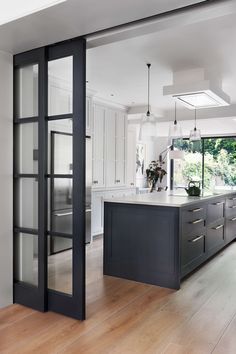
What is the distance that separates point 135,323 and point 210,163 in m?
7.30

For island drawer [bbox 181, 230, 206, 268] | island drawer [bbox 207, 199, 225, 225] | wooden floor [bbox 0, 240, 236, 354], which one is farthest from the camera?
island drawer [bbox 207, 199, 225, 225]

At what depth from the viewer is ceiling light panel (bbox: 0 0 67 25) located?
2.11 meters

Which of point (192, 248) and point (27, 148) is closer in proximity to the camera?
point (27, 148)

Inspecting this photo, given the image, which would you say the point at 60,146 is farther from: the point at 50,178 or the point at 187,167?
the point at 187,167

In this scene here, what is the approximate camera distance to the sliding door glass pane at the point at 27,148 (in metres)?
2.96

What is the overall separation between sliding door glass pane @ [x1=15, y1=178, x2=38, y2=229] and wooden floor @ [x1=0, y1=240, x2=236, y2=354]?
0.78 m

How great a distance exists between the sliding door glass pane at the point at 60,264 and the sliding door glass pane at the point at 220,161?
6.77m

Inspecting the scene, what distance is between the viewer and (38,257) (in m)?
2.93

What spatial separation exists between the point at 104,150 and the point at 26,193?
3301 mm

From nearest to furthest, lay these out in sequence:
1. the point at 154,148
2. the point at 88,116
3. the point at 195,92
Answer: the point at 195,92 → the point at 88,116 → the point at 154,148

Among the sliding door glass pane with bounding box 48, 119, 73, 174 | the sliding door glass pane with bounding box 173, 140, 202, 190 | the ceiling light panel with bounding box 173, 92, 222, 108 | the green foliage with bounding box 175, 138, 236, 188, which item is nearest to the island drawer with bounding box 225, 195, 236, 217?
the ceiling light panel with bounding box 173, 92, 222, 108

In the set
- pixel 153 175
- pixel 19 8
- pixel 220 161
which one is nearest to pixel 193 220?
pixel 19 8

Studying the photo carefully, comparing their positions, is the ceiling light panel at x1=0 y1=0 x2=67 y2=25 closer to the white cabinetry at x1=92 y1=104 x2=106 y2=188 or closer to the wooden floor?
the wooden floor

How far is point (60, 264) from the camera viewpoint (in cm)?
284
